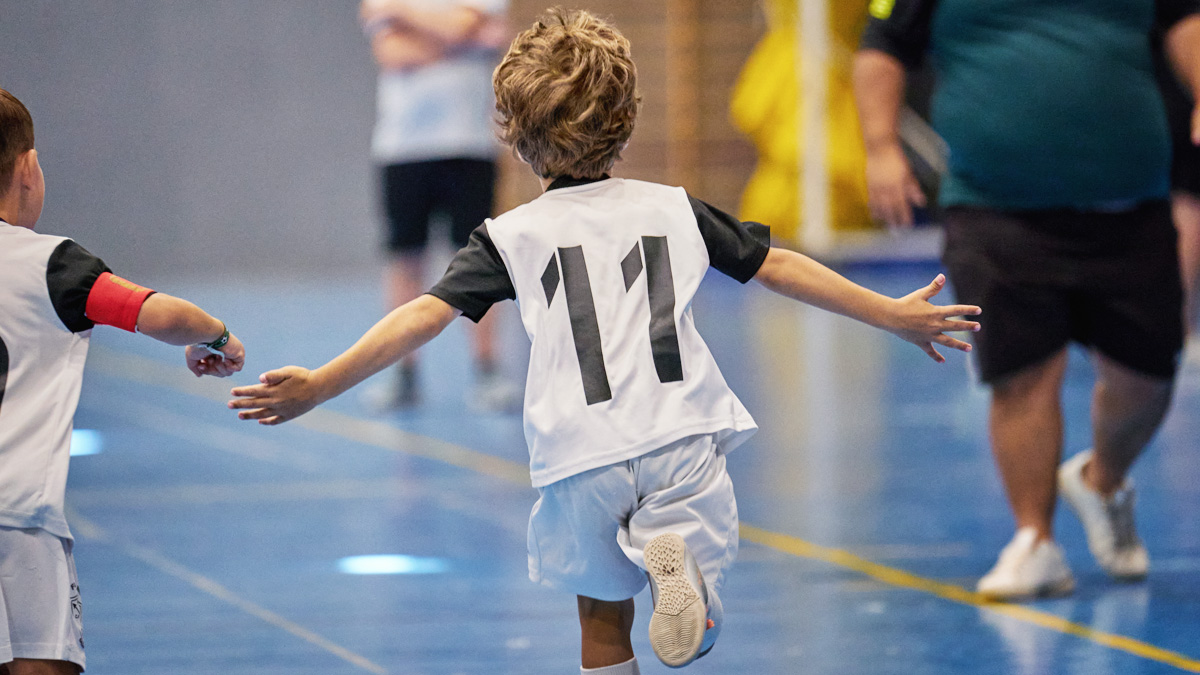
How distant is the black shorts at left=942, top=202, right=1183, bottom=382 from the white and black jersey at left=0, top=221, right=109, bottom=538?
1.87 m

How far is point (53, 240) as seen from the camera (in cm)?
179

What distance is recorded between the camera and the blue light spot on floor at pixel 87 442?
4.60m

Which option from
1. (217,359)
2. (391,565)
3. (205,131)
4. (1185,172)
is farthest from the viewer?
(205,131)

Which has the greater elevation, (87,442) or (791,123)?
(791,123)

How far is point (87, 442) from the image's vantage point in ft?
15.6

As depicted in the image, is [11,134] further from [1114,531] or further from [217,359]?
[1114,531]

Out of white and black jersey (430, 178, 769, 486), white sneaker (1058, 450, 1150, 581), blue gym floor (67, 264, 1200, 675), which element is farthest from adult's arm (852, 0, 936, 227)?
white and black jersey (430, 178, 769, 486)

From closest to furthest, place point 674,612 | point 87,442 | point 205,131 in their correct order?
1. point 674,612
2. point 87,442
3. point 205,131

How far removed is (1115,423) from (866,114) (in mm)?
880

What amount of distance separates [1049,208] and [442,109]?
3135mm

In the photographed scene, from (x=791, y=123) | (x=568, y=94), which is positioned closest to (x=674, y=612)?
(x=568, y=94)

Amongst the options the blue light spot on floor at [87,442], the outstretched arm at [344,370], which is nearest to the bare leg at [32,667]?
the outstretched arm at [344,370]

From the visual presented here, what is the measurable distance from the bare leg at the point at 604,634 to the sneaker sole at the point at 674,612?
207 mm

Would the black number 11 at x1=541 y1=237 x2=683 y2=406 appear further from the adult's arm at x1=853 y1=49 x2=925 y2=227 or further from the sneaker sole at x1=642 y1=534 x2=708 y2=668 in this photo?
the adult's arm at x1=853 y1=49 x2=925 y2=227
